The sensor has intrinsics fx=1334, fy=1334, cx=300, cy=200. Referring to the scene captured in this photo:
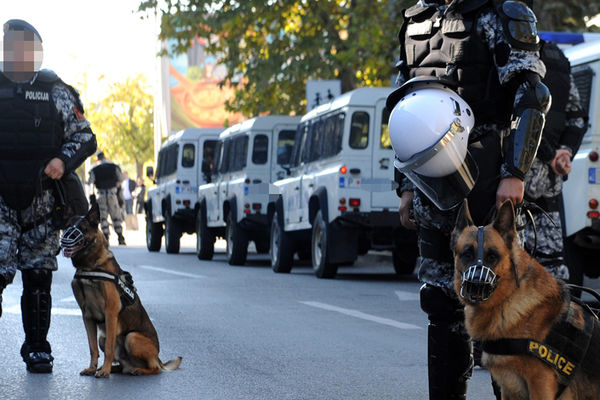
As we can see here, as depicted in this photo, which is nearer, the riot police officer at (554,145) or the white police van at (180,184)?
the riot police officer at (554,145)

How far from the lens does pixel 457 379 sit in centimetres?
537

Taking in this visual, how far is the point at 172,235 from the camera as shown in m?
28.5

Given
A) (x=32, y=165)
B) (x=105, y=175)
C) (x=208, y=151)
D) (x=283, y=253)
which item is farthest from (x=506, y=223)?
(x=105, y=175)

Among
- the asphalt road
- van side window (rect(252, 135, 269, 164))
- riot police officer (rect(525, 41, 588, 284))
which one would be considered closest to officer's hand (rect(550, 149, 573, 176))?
riot police officer (rect(525, 41, 588, 284))

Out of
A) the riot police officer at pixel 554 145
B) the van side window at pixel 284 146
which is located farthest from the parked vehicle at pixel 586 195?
the van side window at pixel 284 146

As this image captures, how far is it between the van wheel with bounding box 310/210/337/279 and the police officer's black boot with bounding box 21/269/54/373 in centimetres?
976

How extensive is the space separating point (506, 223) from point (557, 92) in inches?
130

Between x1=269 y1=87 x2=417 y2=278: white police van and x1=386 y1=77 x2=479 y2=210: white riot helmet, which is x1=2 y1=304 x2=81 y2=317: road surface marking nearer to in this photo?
x1=269 y1=87 x2=417 y2=278: white police van

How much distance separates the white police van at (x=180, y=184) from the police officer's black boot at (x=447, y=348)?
72.1 ft

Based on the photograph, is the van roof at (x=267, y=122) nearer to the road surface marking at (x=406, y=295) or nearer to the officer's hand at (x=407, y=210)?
the road surface marking at (x=406, y=295)

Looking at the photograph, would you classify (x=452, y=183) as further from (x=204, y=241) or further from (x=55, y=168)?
(x=204, y=241)

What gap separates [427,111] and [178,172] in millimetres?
23709

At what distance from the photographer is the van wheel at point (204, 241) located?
25156 mm

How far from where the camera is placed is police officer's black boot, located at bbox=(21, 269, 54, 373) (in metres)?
7.97
